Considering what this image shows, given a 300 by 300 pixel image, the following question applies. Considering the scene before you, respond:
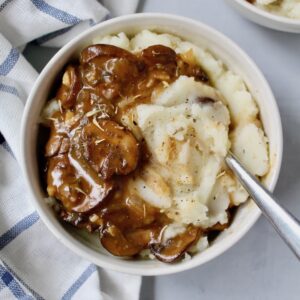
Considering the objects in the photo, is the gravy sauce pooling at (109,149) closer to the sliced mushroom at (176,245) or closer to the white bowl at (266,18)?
the sliced mushroom at (176,245)

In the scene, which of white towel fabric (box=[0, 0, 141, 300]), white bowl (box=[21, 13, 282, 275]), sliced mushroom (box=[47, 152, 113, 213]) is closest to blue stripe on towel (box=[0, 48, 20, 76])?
white towel fabric (box=[0, 0, 141, 300])

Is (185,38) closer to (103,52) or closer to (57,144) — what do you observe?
(103,52)

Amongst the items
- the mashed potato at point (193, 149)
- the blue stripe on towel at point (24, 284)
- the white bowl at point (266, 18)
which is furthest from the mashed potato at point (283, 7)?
the blue stripe on towel at point (24, 284)

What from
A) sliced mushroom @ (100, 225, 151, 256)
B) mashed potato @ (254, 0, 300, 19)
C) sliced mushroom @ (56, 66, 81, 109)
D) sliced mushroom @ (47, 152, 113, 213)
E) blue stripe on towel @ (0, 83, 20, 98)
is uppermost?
mashed potato @ (254, 0, 300, 19)

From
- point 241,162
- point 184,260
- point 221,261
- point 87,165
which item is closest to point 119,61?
point 87,165

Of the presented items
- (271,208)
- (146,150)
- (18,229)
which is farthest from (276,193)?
(18,229)

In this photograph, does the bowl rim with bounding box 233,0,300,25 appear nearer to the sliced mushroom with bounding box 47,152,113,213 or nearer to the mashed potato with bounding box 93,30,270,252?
the mashed potato with bounding box 93,30,270,252
